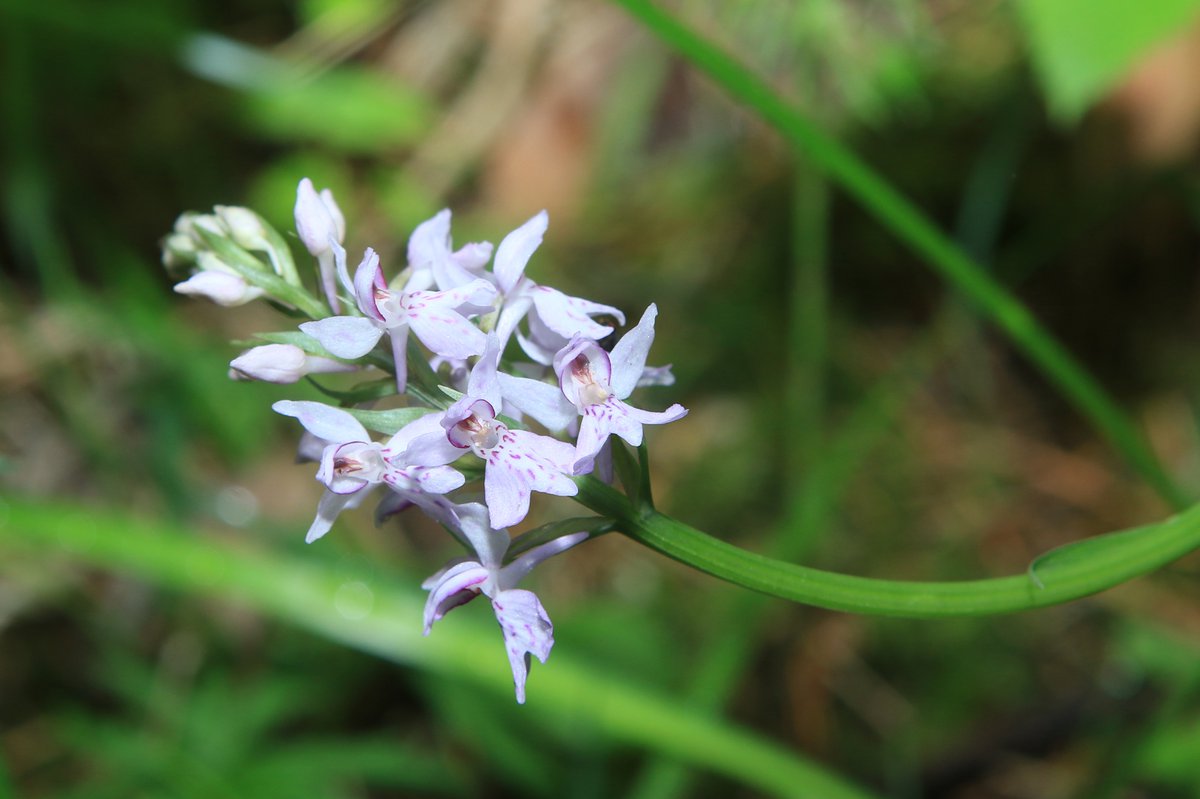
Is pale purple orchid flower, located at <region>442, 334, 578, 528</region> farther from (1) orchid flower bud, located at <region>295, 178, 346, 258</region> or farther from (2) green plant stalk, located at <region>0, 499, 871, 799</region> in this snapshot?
(2) green plant stalk, located at <region>0, 499, 871, 799</region>

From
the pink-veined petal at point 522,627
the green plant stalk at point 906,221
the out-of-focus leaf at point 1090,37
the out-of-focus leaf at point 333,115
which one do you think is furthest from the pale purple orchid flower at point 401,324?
the out-of-focus leaf at point 333,115

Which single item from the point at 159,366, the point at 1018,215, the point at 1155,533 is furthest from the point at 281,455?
the point at 1155,533

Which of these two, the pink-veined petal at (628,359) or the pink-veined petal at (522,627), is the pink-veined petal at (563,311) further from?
the pink-veined petal at (522,627)

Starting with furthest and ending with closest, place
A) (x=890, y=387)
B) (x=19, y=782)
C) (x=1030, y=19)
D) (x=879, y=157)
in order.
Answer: (x=879, y=157), (x=19, y=782), (x=890, y=387), (x=1030, y=19)

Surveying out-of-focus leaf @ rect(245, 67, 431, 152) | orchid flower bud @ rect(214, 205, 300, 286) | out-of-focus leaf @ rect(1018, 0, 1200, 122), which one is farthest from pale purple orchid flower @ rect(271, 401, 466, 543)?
out-of-focus leaf @ rect(245, 67, 431, 152)

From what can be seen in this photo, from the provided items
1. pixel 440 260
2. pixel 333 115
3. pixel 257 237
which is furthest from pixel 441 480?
pixel 333 115

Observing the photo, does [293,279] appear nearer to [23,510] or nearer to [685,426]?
[23,510]
